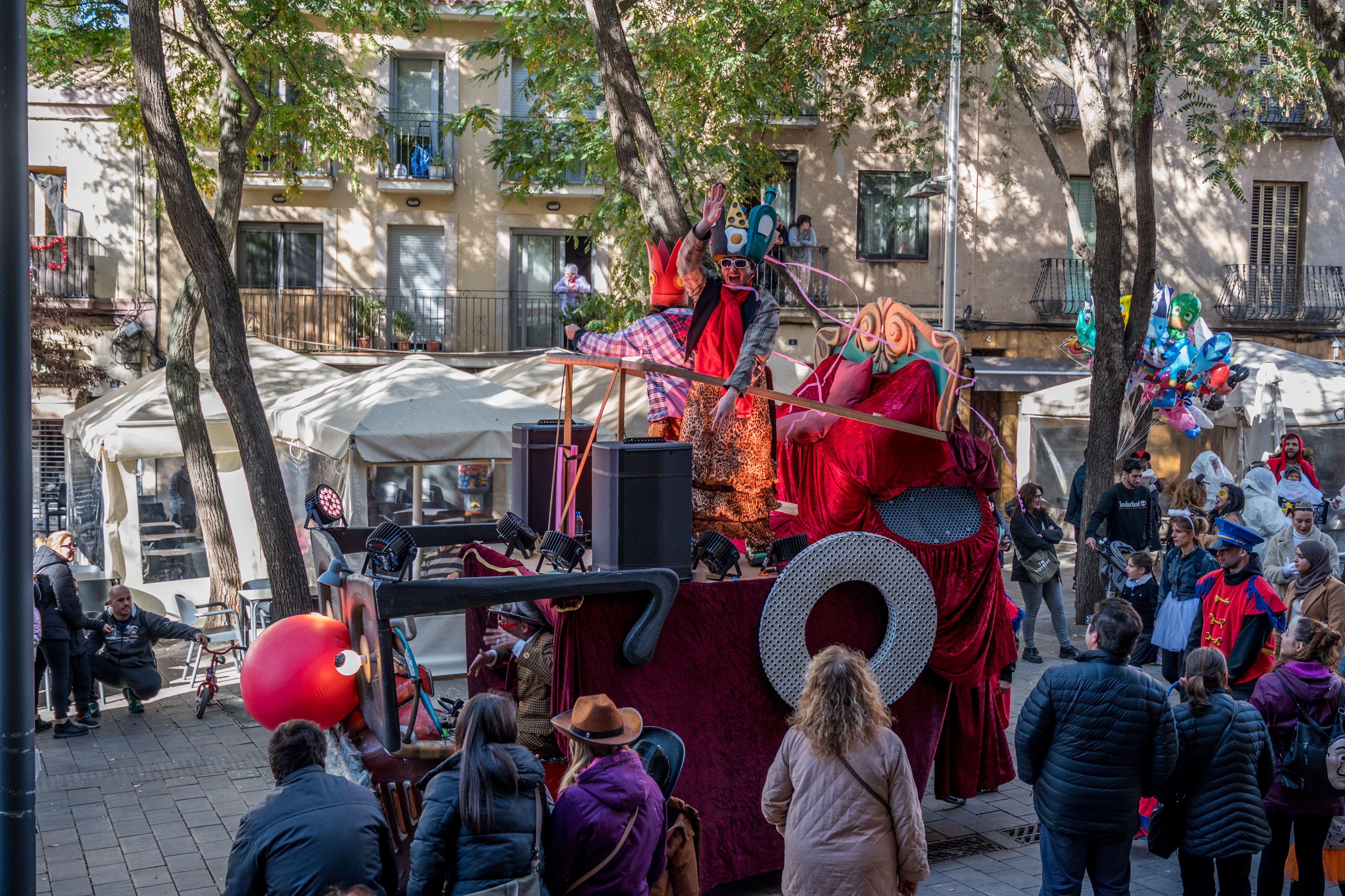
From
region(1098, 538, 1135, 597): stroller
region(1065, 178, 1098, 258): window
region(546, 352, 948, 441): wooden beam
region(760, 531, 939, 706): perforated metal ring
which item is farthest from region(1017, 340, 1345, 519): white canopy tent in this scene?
region(760, 531, 939, 706): perforated metal ring

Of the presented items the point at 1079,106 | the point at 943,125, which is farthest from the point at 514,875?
the point at 943,125

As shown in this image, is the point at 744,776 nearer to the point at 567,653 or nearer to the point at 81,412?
the point at 567,653

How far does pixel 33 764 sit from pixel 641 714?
2613 millimetres

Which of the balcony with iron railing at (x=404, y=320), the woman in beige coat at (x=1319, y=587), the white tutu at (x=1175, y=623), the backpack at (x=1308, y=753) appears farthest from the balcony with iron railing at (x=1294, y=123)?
the backpack at (x=1308, y=753)

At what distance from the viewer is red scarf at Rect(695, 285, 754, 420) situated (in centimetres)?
641

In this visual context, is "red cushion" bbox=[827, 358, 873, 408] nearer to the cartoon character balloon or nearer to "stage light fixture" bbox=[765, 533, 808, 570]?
"stage light fixture" bbox=[765, 533, 808, 570]

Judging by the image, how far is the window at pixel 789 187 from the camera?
22.6m

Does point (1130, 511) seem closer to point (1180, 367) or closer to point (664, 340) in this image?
point (1180, 367)

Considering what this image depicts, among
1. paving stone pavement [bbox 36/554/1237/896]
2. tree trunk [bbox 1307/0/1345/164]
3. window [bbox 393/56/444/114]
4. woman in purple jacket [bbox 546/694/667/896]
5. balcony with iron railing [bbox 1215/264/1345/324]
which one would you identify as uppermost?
A: window [bbox 393/56/444/114]

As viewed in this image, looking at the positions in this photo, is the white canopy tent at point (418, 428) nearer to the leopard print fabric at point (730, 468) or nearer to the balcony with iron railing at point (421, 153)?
the leopard print fabric at point (730, 468)

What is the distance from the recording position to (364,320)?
22578mm

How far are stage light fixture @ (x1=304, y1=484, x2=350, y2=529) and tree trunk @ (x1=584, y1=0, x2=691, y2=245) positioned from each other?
3750 millimetres

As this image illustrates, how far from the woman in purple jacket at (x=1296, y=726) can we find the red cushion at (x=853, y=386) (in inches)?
98.1

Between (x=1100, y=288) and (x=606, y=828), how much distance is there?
32.4 feet
